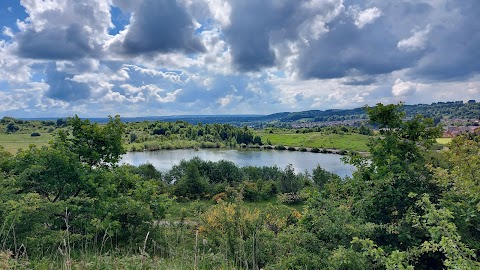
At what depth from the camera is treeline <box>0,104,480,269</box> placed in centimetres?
423

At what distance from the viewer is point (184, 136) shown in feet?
369

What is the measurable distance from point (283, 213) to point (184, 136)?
335 ft

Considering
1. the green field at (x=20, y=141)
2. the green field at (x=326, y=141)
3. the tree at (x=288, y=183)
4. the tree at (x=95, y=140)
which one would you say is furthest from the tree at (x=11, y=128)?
the tree at (x=95, y=140)

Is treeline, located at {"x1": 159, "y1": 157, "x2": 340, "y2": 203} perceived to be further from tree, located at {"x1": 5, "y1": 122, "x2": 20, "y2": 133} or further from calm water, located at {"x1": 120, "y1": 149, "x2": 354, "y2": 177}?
tree, located at {"x1": 5, "y1": 122, "x2": 20, "y2": 133}

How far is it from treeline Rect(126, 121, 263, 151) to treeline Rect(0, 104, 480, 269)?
264 feet

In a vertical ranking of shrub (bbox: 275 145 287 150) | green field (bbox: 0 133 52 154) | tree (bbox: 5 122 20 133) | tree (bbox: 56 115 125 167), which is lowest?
shrub (bbox: 275 145 287 150)

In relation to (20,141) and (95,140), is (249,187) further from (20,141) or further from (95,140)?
(20,141)

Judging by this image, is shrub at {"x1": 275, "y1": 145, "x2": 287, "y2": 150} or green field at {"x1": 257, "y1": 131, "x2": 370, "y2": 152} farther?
shrub at {"x1": 275, "y1": 145, "x2": 287, "y2": 150}

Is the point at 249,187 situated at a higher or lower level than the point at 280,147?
higher

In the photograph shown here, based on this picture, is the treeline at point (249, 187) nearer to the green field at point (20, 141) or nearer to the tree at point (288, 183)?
the tree at point (288, 183)

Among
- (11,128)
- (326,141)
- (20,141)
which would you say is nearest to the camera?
(20,141)

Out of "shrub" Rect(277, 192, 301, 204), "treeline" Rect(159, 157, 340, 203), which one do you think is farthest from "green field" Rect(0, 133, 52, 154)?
"shrub" Rect(277, 192, 301, 204)

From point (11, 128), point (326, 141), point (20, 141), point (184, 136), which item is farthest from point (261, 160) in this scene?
point (11, 128)

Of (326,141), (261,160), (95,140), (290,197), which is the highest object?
(95,140)
